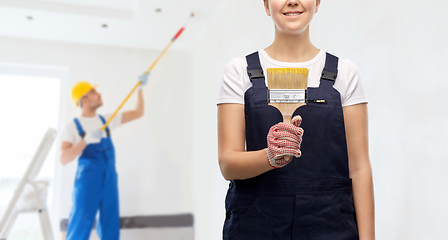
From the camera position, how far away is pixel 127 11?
115 inches

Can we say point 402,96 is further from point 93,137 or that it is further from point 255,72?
point 93,137

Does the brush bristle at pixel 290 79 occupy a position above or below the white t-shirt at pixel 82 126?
below

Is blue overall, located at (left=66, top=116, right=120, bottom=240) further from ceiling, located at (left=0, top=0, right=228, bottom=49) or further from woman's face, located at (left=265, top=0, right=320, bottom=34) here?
woman's face, located at (left=265, top=0, right=320, bottom=34)

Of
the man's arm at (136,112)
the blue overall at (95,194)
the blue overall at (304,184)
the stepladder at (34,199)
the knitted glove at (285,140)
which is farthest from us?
the man's arm at (136,112)

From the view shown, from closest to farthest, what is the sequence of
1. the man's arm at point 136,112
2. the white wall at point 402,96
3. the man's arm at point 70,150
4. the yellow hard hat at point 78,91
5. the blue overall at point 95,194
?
the white wall at point 402,96
the blue overall at point 95,194
the man's arm at point 70,150
the yellow hard hat at point 78,91
the man's arm at point 136,112

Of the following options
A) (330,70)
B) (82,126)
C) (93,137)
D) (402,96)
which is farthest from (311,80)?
(82,126)

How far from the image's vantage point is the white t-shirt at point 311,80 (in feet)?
2.28

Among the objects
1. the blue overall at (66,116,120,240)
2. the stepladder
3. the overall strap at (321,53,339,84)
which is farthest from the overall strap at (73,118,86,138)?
the overall strap at (321,53,339,84)

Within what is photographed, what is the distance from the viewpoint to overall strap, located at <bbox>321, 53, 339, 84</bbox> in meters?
0.68

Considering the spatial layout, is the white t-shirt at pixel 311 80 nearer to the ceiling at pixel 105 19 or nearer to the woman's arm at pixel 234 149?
the woman's arm at pixel 234 149

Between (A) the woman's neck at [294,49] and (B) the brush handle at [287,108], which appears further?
(A) the woman's neck at [294,49]

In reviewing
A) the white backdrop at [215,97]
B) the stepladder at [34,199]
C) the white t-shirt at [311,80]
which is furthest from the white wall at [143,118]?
the white t-shirt at [311,80]

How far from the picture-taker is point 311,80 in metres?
0.70

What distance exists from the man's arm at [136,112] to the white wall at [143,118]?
0.25ft
